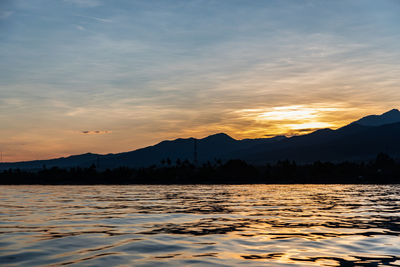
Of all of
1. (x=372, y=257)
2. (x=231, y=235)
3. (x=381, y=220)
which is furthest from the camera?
(x=381, y=220)

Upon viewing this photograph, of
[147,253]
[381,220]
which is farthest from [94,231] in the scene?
[381,220]

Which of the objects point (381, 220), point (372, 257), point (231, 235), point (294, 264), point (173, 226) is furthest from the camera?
point (381, 220)

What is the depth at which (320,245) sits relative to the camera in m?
22.2

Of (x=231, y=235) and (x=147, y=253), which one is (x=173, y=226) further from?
(x=147, y=253)

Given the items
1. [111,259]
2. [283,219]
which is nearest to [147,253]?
[111,259]

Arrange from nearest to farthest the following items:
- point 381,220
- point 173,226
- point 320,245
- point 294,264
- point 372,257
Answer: point 294,264 < point 372,257 < point 320,245 < point 173,226 < point 381,220

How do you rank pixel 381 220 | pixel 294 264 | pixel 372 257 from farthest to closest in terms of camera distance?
pixel 381 220 → pixel 372 257 → pixel 294 264

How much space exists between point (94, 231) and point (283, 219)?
1531cm

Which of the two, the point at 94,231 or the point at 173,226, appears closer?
the point at 94,231

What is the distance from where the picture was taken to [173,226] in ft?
101

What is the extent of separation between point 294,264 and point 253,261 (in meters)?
1.65

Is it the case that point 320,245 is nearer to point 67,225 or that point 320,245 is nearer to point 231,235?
point 231,235

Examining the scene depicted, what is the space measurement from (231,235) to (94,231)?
8.35 m

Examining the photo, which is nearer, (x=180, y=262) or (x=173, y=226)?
(x=180, y=262)
